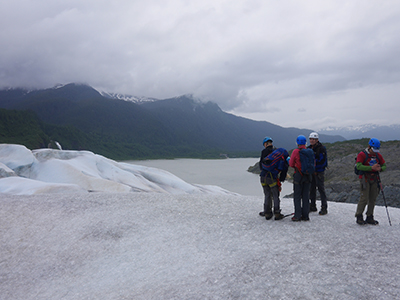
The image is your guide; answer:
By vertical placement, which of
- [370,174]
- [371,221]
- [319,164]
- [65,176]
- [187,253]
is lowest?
[187,253]

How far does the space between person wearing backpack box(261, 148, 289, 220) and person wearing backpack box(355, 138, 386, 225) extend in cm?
187

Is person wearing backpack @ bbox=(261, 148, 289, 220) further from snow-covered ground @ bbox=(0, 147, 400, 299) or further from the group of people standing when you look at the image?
snow-covered ground @ bbox=(0, 147, 400, 299)

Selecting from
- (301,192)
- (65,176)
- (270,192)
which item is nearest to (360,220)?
(301,192)

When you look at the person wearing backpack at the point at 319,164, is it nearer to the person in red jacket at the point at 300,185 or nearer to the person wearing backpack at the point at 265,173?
the person in red jacket at the point at 300,185

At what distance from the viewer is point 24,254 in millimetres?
6426

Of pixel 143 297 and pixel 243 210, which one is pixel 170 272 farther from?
pixel 243 210

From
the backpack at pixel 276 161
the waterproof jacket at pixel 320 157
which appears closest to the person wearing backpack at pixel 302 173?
the backpack at pixel 276 161

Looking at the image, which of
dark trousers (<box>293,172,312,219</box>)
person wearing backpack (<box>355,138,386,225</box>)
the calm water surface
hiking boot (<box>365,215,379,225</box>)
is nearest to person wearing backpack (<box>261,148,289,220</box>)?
dark trousers (<box>293,172,312,219</box>)

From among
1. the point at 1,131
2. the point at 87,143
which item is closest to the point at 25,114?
the point at 1,131

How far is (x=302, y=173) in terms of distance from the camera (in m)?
6.96

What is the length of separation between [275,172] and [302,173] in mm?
707

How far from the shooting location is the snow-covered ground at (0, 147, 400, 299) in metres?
4.27

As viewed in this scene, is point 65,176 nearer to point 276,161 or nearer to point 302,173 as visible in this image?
point 276,161

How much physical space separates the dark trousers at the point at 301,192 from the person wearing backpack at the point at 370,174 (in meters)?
1.28
